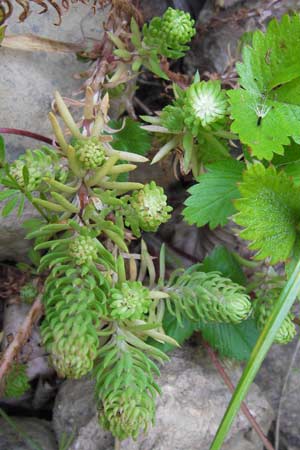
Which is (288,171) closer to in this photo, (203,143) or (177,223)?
(203,143)

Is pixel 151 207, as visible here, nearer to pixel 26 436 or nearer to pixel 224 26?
pixel 26 436

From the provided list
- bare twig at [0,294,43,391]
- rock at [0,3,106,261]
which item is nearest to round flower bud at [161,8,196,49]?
rock at [0,3,106,261]

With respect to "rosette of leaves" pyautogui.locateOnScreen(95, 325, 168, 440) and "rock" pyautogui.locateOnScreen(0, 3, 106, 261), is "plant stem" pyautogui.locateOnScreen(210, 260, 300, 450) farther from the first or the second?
"rock" pyautogui.locateOnScreen(0, 3, 106, 261)

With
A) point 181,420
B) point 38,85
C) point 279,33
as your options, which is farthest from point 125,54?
point 181,420

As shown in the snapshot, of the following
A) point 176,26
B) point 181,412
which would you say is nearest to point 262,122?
point 176,26

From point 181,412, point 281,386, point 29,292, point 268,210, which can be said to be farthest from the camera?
point 281,386

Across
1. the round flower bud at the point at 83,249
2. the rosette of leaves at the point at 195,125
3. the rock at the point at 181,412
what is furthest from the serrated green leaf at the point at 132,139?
the rock at the point at 181,412
